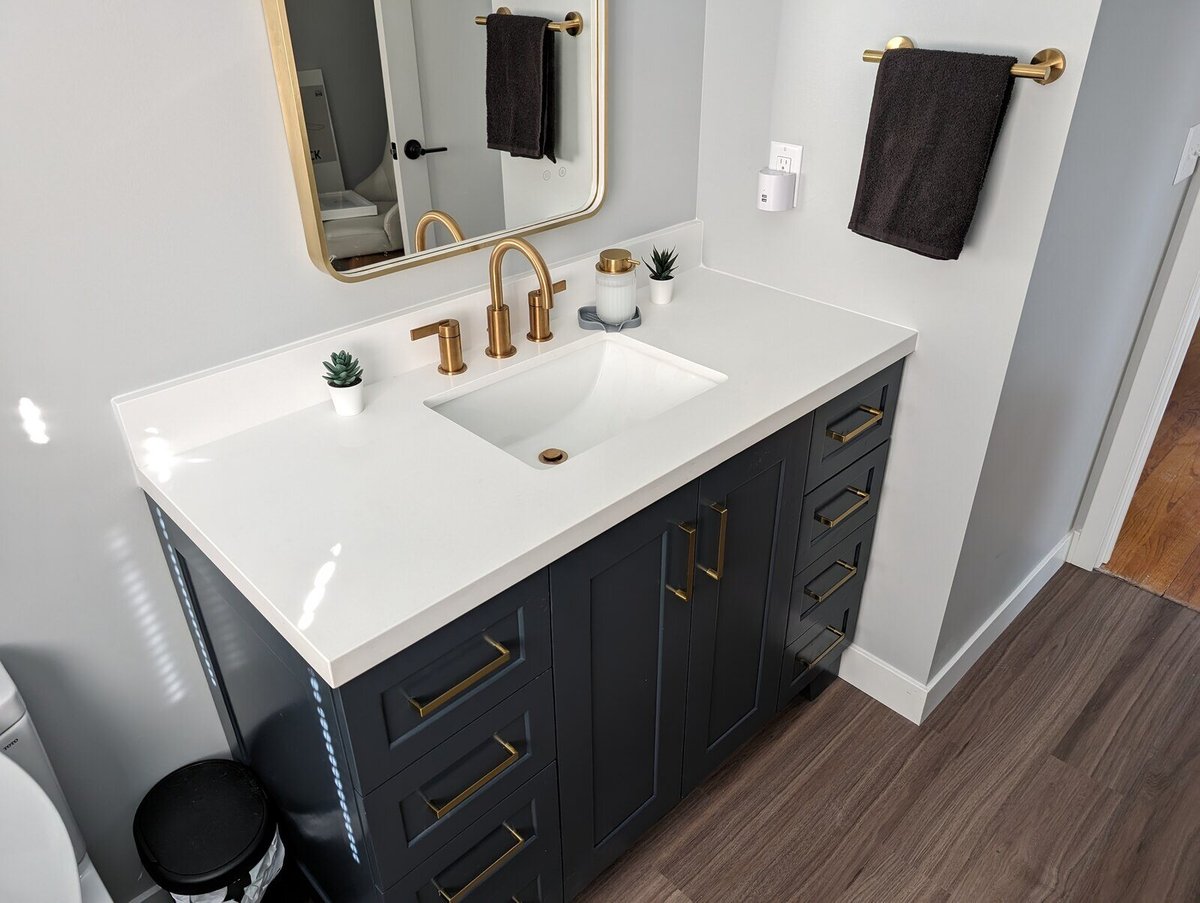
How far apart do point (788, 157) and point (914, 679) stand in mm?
1204

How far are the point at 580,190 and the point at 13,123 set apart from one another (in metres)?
0.96

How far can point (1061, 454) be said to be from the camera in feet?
7.01

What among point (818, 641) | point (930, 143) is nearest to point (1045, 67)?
point (930, 143)

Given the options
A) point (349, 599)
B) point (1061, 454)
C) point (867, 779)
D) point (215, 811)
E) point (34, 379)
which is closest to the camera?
point (349, 599)

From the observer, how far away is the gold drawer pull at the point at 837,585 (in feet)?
6.16

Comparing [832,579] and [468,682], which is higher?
[468,682]

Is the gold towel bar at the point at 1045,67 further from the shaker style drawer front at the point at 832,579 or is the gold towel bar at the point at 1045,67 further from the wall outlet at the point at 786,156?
the shaker style drawer front at the point at 832,579

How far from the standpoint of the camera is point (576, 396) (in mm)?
1730

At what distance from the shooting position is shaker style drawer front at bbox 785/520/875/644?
1846 millimetres

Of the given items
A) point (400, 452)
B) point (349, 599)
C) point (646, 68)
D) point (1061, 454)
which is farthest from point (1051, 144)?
point (349, 599)

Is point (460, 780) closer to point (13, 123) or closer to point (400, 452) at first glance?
point (400, 452)

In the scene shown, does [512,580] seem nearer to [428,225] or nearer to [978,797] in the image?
[428,225]

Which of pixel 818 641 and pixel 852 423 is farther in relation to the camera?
pixel 818 641

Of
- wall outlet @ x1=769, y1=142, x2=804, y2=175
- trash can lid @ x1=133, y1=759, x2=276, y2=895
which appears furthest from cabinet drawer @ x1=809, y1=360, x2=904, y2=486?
trash can lid @ x1=133, y1=759, x2=276, y2=895
